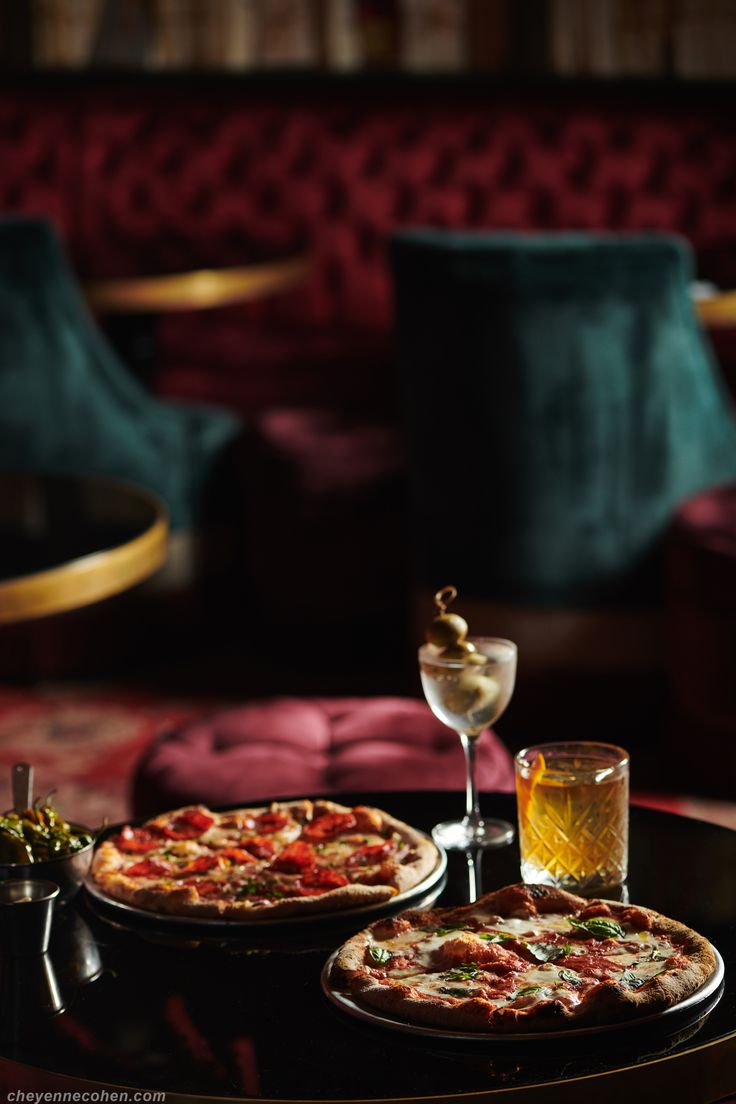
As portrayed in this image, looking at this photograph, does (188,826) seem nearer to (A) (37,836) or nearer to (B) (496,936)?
(A) (37,836)

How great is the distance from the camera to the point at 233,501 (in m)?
4.23

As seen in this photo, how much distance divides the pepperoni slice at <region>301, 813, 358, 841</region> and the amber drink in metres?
0.17

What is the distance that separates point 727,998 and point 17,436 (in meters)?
2.93

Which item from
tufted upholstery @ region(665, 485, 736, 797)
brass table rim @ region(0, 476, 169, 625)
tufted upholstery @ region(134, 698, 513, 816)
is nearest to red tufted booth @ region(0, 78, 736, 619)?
tufted upholstery @ region(665, 485, 736, 797)

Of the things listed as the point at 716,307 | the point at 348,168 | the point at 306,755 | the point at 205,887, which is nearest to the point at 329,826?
the point at 205,887

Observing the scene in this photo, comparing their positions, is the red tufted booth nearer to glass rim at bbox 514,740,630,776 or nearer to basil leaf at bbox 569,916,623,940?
glass rim at bbox 514,740,630,776

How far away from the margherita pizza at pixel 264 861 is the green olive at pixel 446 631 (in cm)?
17

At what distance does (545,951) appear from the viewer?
1.21m

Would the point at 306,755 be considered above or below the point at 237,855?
below

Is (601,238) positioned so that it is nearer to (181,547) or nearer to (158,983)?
(181,547)

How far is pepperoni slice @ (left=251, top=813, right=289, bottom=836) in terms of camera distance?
4.94 feet

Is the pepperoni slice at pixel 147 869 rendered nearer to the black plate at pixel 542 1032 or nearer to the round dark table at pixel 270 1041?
the round dark table at pixel 270 1041

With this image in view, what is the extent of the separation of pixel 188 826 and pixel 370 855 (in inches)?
7.7

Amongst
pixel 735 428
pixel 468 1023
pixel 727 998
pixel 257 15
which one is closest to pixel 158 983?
pixel 468 1023
